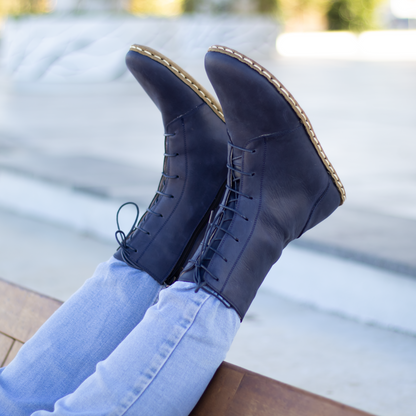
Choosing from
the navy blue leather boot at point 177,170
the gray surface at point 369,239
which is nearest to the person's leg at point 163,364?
the navy blue leather boot at point 177,170

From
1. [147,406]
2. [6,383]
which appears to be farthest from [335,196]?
[6,383]

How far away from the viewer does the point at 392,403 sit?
104 cm

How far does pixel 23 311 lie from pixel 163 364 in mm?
504

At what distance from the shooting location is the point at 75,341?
0.84 meters

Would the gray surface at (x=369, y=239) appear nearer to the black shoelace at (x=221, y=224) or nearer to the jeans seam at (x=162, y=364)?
the black shoelace at (x=221, y=224)

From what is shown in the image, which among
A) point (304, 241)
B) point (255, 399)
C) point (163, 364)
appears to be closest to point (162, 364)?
point (163, 364)

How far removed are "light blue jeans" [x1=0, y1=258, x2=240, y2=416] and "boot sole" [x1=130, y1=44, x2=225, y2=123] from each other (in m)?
0.39

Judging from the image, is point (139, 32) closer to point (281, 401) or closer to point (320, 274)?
point (320, 274)

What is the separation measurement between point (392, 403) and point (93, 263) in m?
1.16

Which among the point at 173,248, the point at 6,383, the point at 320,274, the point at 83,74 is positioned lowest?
the point at 83,74

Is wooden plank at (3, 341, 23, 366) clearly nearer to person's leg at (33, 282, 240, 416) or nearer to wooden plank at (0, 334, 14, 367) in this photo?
wooden plank at (0, 334, 14, 367)

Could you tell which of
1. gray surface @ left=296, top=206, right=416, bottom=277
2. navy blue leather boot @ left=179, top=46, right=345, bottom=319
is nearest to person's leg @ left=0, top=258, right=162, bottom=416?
navy blue leather boot @ left=179, top=46, right=345, bottom=319

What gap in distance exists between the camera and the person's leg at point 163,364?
0.70 metres

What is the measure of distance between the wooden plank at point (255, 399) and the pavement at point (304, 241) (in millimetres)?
366
